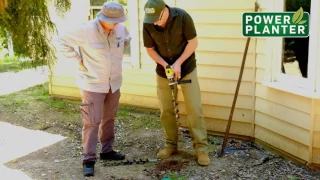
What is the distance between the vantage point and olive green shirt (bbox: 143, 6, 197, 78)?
4.06m

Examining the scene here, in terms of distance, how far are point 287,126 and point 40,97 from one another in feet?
15.6

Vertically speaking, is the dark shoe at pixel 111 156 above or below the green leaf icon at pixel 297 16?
below

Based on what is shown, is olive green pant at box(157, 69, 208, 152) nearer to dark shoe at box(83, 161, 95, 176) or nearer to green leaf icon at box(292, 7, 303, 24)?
dark shoe at box(83, 161, 95, 176)

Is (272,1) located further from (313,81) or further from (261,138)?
(261,138)

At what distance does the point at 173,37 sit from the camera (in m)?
4.11

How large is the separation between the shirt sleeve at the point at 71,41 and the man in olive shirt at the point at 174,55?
64 cm

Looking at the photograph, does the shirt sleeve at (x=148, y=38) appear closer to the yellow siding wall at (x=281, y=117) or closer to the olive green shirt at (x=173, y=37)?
the olive green shirt at (x=173, y=37)

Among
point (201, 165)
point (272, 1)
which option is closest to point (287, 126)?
point (201, 165)

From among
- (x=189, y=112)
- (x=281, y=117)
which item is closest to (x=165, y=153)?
(x=189, y=112)

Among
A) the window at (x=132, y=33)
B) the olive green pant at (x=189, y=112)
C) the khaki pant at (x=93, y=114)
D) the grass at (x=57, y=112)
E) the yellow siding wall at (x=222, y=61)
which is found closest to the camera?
the khaki pant at (x=93, y=114)

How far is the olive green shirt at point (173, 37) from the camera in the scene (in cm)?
406

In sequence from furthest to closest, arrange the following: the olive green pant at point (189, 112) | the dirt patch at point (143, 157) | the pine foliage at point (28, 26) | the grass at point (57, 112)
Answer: the grass at point (57, 112)
the olive green pant at point (189, 112)
the dirt patch at point (143, 157)
the pine foliage at point (28, 26)

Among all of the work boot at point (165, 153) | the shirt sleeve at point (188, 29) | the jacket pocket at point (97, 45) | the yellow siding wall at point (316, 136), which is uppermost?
the shirt sleeve at point (188, 29)

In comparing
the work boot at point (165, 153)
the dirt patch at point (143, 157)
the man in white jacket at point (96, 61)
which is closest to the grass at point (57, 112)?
the dirt patch at point (143, 157)
